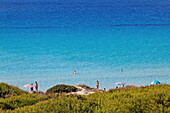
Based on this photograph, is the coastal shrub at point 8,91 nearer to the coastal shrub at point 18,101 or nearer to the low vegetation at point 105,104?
the coastal shrub at point 18,101

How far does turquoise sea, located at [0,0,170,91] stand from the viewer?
5719cm

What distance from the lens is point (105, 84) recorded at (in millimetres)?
53625

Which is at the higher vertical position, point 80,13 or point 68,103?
point 80,13

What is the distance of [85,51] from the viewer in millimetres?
71938

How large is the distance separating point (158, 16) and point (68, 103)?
11483cm

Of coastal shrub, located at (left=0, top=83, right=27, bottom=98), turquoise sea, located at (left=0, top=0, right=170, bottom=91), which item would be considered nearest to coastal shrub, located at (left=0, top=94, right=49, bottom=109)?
coastal shrub, located at (left=0, top=83, right=27, bottom=98)

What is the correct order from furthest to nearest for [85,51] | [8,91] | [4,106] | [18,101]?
[85,51] → [8,91] → [18,101] → [4,106]

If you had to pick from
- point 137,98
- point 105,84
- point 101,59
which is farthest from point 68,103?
point 101,59

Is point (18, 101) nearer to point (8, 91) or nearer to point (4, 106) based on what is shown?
point (4, 106)

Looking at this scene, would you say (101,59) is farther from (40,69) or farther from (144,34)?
(144,34)

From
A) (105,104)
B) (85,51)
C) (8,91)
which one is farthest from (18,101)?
(85,51)

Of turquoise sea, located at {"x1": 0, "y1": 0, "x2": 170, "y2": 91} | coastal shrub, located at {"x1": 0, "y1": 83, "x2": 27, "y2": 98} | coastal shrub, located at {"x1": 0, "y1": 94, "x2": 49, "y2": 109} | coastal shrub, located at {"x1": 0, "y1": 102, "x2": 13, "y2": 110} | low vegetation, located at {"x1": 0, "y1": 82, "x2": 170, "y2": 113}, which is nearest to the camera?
low vegetation, located at {"x1": 0, "y1": 82, "x2": 170, "y2": 113}

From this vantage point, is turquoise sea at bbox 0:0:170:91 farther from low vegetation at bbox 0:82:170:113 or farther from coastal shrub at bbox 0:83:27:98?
low vegetation at bbox 0:82:170:113

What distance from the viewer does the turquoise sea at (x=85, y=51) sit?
57.2 meters
